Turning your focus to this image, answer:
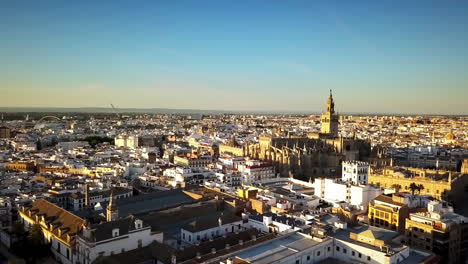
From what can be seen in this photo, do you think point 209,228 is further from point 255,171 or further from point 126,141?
point 126,141

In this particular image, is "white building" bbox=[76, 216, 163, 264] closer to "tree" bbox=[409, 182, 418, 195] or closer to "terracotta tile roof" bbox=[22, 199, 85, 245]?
"terracotta tile roof" bbox=[22, 199, 85, 245]

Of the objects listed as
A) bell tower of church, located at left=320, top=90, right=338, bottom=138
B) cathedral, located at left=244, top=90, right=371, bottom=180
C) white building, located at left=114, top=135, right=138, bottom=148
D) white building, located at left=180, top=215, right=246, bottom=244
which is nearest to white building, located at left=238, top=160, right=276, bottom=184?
cathedral, located at left=244, top=90, right=371, bottom=180

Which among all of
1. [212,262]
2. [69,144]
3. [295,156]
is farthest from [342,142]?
[69,144]

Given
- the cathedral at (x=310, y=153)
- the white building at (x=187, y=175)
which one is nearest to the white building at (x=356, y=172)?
the cathedral at (x=310, y=153)

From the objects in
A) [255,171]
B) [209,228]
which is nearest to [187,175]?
[255,171]

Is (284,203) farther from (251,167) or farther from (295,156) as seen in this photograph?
(295,156)

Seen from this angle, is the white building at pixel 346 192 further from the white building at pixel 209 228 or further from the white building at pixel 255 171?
the white building at pixel 209 228
